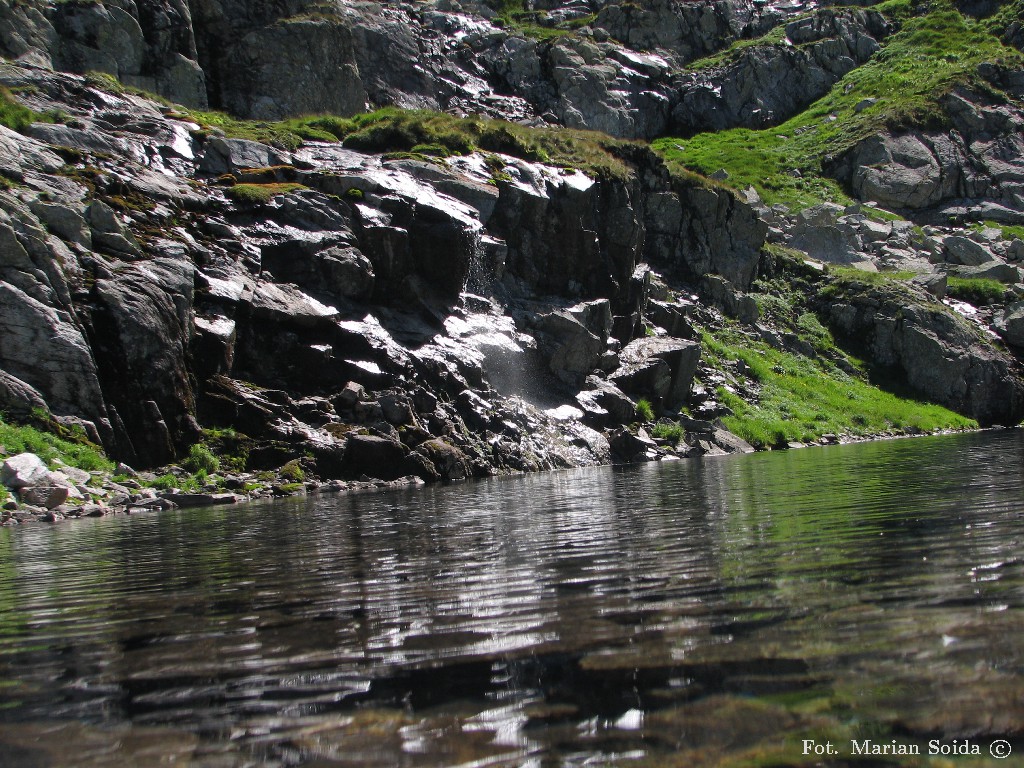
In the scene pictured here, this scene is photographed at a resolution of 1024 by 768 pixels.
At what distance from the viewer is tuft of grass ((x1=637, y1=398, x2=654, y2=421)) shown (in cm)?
4729

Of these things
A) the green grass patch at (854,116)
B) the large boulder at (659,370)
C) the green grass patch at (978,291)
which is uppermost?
the green grass patch at (854,116)

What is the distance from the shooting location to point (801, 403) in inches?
2296

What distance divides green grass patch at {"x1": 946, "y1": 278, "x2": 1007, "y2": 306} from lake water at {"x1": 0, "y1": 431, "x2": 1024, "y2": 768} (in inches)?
3051

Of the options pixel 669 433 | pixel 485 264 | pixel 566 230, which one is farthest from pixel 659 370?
pixel 485 264

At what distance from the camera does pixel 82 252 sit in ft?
95.7

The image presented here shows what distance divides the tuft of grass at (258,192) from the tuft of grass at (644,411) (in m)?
24.2

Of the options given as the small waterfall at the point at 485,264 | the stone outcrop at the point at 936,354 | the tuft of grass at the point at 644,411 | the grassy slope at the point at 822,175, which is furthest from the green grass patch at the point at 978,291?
the small waterfall at the point at 485,264

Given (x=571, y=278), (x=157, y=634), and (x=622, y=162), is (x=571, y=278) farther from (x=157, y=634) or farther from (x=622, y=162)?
(x=157, y=634)

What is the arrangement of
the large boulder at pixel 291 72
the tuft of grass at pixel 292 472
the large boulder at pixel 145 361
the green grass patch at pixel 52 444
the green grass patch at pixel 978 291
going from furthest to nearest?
the green grass patch at pixel 978 291 < the large boulder at pixel 291 72 < the tuft of grass at pixel 292 472 < the large boulder at pixel 145 361 < the green grass patch at pixel 52 444

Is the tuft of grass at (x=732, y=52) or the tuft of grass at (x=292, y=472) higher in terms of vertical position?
the tuft of grass at (x=732, y=52)

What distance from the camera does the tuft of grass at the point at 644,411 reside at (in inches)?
1862

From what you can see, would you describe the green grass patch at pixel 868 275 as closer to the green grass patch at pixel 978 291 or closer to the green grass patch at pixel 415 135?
the green grass patch at pixel 978 291

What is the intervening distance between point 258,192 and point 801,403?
42721 mm

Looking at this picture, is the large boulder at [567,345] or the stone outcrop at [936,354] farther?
the stone outcrop at [936,354]
